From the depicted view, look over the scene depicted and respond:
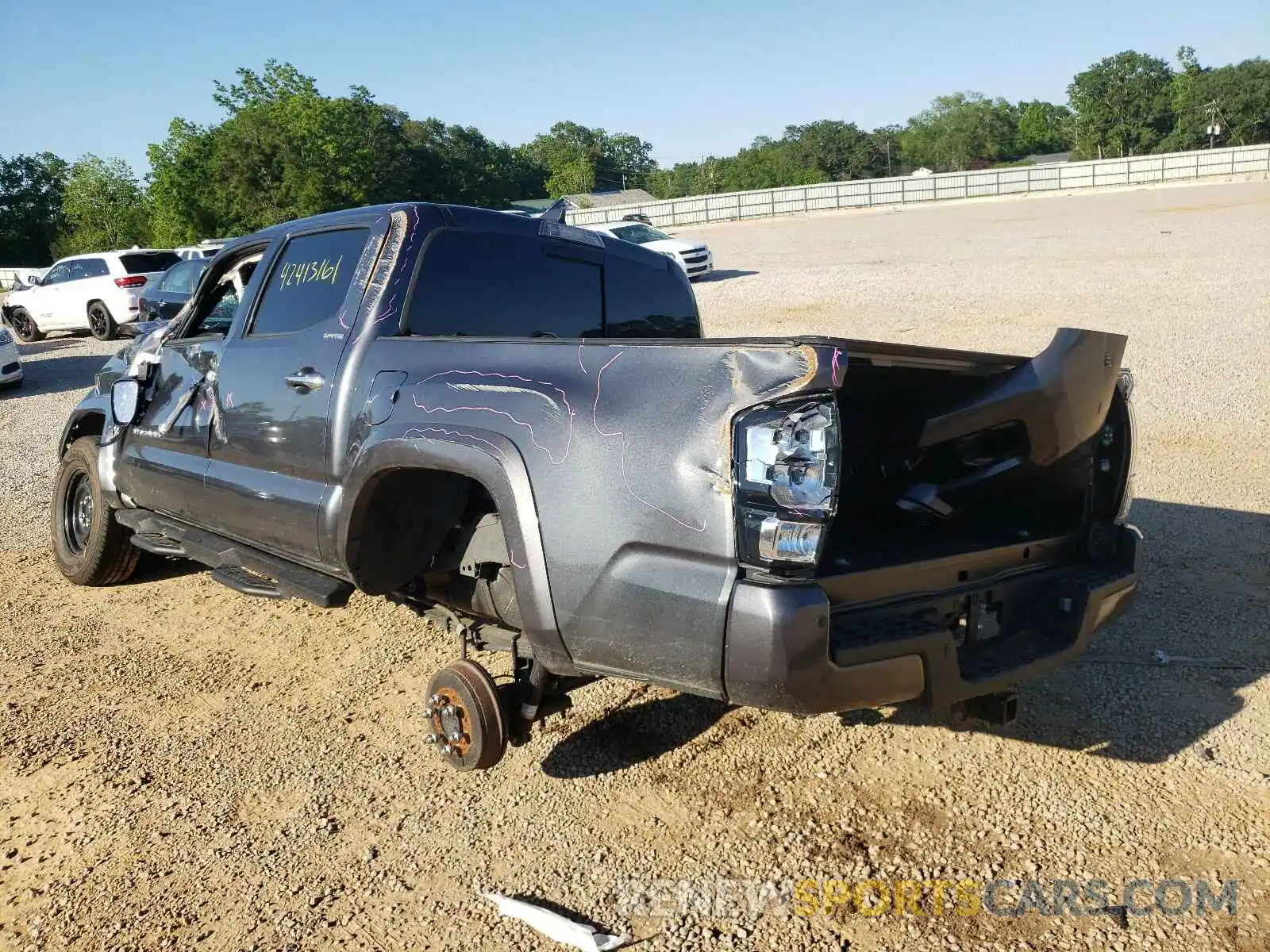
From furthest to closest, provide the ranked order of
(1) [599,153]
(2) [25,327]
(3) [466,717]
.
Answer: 1. (1) [599,153]
2. (2) [25,327]
3. (3) [466,717]

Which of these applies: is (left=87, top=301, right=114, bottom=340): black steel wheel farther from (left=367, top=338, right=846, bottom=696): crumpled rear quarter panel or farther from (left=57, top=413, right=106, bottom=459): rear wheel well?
(left=367, top=338, right=846, bottom=696): crumpled rear quarter panel

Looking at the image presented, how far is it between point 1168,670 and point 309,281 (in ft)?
13.0

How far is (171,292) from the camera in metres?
16.5

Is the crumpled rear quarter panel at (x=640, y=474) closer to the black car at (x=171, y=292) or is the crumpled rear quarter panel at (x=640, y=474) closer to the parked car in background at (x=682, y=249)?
the black car at (x=171, y=292)

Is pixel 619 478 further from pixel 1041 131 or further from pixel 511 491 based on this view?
pixel 1041 131

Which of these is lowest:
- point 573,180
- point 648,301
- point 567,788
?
point 567,788

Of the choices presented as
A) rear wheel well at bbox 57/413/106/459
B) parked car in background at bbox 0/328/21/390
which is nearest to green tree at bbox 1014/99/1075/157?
parked car in background at bbox 0/328/21/390

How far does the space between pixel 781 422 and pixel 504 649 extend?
1434 millimetres

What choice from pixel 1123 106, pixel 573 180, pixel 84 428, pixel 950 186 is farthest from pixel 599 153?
pixel 84 428

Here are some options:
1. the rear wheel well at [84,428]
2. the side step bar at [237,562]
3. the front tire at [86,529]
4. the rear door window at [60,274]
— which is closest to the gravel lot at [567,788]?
the front tire at [86,529]

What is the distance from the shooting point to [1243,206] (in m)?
25.8

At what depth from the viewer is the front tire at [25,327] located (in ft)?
67.6

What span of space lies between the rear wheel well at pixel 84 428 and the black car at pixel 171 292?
10728 millimetres

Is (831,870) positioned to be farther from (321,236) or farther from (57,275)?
(57,275)
